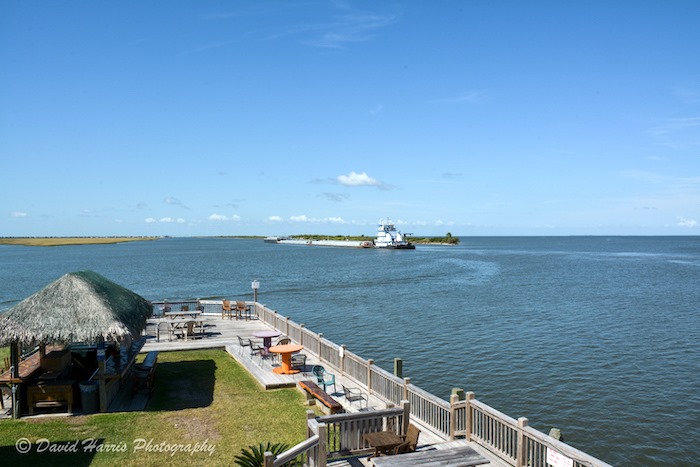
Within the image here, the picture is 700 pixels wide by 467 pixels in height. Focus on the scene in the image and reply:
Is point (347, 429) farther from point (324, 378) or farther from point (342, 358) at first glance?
point (342, 358)

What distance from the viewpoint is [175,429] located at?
11695 mm

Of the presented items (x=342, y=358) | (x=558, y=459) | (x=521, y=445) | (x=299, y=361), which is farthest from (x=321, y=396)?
(x=558, y=459)

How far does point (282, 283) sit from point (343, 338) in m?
33.2

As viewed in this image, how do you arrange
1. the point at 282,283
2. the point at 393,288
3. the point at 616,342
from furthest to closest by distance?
the point at 282,283
the point at 393,288
the point at 616,342

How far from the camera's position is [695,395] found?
18.3 m

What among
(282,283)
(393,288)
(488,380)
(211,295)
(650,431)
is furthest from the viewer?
(282,283)

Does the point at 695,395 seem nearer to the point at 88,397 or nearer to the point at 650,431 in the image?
the point at 650,431

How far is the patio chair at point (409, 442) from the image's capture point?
9.42 metres

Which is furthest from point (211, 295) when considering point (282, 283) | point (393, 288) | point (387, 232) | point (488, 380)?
point (387, 232)

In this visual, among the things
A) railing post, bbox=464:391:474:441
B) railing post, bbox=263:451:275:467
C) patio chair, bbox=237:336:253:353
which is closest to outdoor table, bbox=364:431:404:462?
railing post, bbox=464:391:474:441

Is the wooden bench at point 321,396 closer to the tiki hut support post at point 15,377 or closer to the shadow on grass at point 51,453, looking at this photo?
the shadow on grass at point 51,453

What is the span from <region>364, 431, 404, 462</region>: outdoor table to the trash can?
7645 millimetres

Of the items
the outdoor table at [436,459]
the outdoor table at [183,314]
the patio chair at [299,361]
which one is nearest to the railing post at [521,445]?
the outdoor table at [436,459]

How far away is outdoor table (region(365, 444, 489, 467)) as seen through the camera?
833 centimetres
